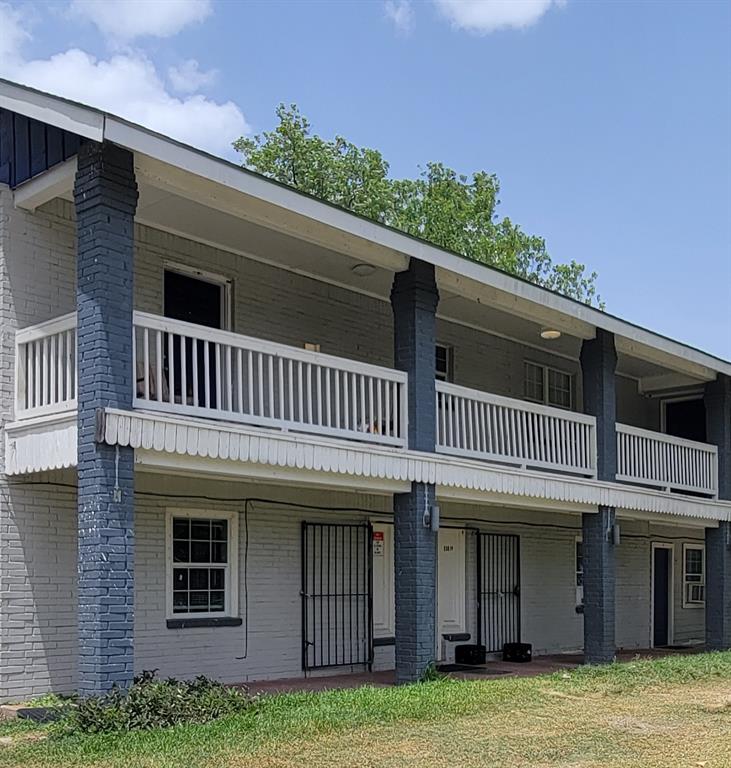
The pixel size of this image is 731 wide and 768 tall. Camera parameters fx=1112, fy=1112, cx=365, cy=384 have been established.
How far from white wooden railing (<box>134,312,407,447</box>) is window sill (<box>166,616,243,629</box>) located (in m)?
2.58

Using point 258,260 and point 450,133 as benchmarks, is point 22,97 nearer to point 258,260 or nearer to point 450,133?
point 258,260

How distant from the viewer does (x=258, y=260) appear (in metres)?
14.6

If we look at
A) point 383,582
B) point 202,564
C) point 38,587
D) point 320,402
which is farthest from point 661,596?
point 38,587

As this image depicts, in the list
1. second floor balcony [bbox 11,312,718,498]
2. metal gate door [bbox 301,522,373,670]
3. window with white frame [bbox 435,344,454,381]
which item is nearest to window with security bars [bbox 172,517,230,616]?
metal gate door [bbox 301,522,373,670]

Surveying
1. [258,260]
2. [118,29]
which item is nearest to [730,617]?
[258,260]

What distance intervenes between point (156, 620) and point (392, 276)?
548cm

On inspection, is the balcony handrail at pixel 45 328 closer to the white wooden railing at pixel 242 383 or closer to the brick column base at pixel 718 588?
the white wooden railing at pixel 242 383

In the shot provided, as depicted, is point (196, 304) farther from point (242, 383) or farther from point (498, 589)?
point (498, 589)

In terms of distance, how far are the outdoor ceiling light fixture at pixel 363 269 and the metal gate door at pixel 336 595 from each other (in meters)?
3.47

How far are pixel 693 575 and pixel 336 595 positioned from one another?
11.9 metres

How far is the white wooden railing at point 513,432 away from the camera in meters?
14.6

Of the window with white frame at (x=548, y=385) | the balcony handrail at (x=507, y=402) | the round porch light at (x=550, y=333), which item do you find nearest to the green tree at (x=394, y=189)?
the window with white frame at (x=548, y=385)

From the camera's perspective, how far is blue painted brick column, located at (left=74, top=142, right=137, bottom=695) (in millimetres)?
10086

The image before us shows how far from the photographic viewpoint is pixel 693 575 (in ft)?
80.1
